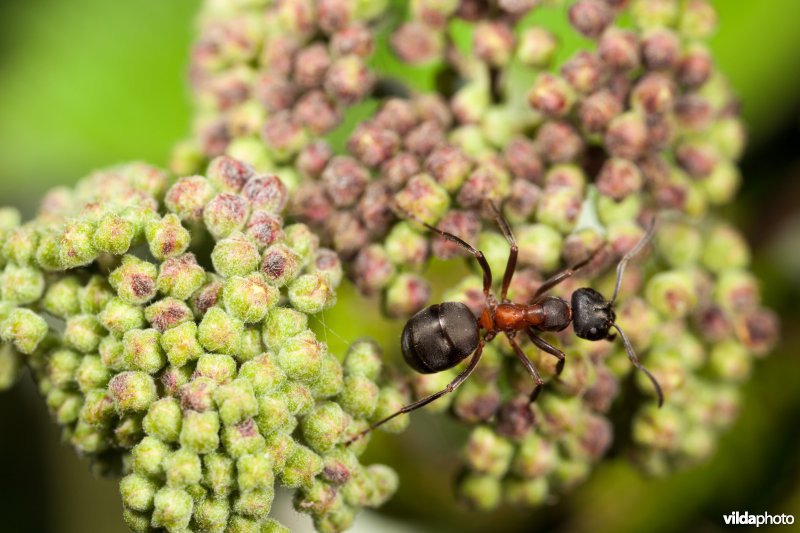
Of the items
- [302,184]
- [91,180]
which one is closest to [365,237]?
[302,184]

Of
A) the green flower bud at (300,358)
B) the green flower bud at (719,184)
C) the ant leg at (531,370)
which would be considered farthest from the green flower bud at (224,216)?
the green flower bud at (719,184)

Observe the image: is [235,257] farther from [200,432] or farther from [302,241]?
[200,432]

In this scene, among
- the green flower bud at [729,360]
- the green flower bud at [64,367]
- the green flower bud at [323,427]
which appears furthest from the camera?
the green flower bud at [729,360]

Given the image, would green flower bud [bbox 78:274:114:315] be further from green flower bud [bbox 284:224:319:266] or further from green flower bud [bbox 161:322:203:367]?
green flower bud [bbox 284:224:319:266]

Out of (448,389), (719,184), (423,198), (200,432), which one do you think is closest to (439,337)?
(448,389)

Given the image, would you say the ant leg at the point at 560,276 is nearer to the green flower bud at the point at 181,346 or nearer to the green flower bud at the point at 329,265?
the green flower bud at the point at 329,265

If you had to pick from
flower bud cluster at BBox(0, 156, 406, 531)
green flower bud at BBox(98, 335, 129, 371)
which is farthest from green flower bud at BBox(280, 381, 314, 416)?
green flower bud at BBox(98, 335, 129, 371)
